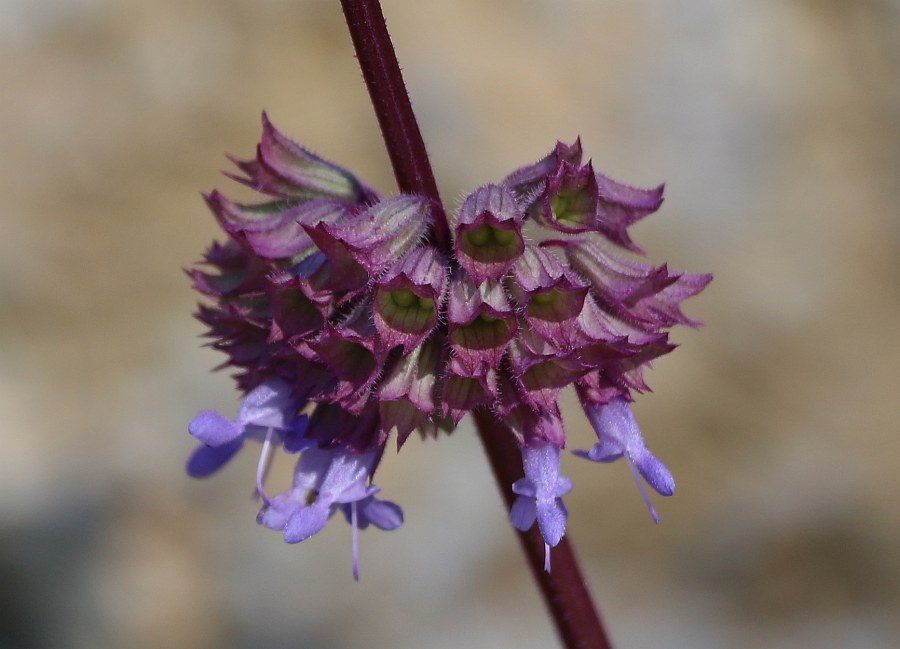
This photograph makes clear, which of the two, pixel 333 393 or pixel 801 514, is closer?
pixel 333 393

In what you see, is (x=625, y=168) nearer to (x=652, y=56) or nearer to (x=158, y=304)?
(x=652, y=56)

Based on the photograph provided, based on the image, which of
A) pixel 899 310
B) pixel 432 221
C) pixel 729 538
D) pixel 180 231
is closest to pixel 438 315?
pixel 432 221

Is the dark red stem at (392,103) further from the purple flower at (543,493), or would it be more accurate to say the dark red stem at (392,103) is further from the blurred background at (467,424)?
the blurred background at (467,424)

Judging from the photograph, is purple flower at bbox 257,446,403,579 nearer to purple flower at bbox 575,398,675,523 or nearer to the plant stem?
the plant stem

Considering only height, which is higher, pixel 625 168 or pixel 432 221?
pixel 625 168

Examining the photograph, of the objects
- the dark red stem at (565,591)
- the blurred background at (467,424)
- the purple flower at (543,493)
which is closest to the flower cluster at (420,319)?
the purple flower at (543,493)

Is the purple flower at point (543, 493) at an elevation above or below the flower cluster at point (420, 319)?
below
